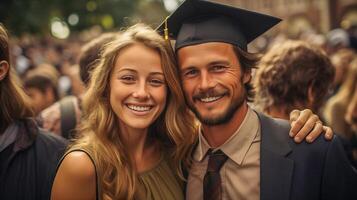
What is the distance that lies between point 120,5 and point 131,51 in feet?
76.2

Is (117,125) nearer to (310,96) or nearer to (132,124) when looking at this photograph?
(132,124)

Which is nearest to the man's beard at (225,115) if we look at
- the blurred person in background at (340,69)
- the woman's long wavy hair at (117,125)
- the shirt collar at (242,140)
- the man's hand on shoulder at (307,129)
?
the shirt collar at (242,140)

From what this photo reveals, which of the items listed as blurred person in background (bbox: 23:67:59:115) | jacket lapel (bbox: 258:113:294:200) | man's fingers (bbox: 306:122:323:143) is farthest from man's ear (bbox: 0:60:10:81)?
blurred person in background (bbox: 23:67:59:115)

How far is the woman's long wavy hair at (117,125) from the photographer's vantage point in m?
2.62

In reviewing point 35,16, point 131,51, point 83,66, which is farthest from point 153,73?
point 35,16

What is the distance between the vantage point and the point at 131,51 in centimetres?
276

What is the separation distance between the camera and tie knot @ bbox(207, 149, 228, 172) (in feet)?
8.86

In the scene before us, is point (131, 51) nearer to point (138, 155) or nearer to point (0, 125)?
point (138, 155)

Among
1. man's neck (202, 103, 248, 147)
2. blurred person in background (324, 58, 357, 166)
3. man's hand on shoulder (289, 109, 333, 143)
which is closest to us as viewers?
man's hand on shoulder (289, 109, 333, 143)

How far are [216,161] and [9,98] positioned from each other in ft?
4.70

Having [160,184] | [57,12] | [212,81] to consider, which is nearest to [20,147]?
[160,184]

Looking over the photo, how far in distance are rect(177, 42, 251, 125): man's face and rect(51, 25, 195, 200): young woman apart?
10cm

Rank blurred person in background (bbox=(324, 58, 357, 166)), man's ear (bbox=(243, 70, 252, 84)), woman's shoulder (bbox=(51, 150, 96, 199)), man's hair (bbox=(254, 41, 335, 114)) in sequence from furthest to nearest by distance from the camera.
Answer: blurred person in background (bbox=(324, 58, 357, 166)), man's hair (bbox=(254, 41, 335, 114)), man's ear (bbox=(243, 70, 252, 84)), woman's shoulder (bbox=(51, 150, 96, 199))

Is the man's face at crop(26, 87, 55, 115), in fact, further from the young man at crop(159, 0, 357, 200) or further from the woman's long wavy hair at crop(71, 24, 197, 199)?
the young man at crop(159, 0, 357, 200)
